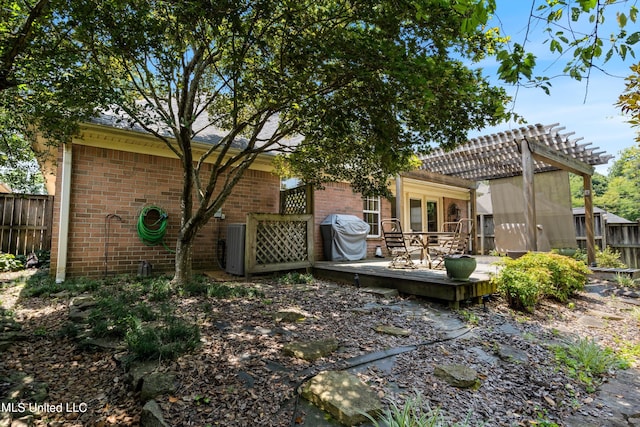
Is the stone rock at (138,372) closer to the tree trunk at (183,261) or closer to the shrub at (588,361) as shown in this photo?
the tree trunk at (183,261)

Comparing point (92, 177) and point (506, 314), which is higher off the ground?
point (92, 177)

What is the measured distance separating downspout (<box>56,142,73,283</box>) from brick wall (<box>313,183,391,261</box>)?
16.3 ft

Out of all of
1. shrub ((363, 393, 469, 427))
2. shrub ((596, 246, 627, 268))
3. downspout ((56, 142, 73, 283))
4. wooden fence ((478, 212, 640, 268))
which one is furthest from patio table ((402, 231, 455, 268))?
wooden fence ((478, 212, 640, 268))

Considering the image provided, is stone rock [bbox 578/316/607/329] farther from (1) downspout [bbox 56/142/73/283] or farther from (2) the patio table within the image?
(1) downspout [bbox 56/142/73/283]

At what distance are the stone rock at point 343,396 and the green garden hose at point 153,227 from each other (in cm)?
490

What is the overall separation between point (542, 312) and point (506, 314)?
0.63 m

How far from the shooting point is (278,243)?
20.7 ft

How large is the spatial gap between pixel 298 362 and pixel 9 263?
797cm

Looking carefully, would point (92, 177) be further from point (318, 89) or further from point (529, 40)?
point (529, 40)

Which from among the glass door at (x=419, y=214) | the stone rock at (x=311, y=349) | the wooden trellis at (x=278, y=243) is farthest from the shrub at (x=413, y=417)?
the glass door at (x=419, y=214)

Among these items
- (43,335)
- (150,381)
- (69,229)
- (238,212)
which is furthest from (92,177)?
(150,381)

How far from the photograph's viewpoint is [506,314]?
4137 millimetres

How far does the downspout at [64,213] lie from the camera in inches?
203

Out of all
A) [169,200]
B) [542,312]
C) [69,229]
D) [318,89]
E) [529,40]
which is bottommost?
[542,312]
